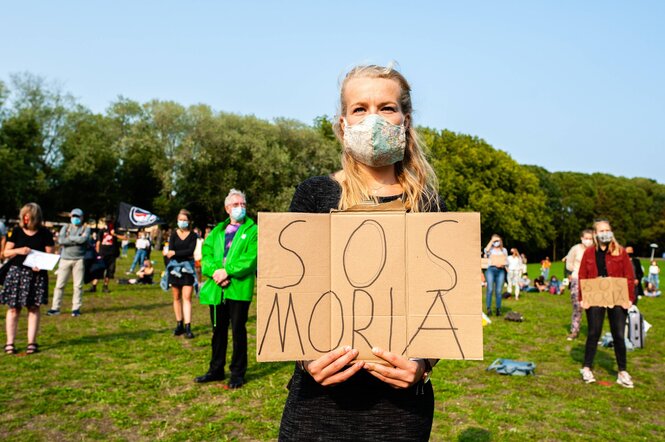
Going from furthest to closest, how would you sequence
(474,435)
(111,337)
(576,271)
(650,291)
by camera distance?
1. (650,291)
2. (576,271)
3. (111,337)
4. (474,435)

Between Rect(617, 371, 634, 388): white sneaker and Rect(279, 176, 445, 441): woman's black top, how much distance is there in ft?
23.3

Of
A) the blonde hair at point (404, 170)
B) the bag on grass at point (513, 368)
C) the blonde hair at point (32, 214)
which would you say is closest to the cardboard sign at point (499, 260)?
the bag on grass at point (513, 368)

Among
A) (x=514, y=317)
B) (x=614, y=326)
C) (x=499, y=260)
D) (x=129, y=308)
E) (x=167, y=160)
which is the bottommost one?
(x=514, y=317)

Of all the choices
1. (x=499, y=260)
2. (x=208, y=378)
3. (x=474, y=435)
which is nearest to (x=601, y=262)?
A: (x=474, y=435)

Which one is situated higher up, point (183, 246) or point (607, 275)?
point (183, 246)

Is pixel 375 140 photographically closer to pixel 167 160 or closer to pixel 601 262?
pixel 601 262

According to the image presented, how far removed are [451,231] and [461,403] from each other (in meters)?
5.48

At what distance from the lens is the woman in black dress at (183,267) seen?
32.0ft

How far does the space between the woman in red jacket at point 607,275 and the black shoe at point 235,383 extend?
16.8 ft

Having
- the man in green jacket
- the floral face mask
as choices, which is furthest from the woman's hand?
the man in green jacket

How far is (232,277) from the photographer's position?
6992mm

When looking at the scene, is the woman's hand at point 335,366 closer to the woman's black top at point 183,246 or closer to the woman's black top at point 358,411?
the woman's black top at point 358,411

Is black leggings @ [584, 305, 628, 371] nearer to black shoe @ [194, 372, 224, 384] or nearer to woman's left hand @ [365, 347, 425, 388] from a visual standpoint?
black shoe @ [194, 372, 224, 384]

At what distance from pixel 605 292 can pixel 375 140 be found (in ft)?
22.8
